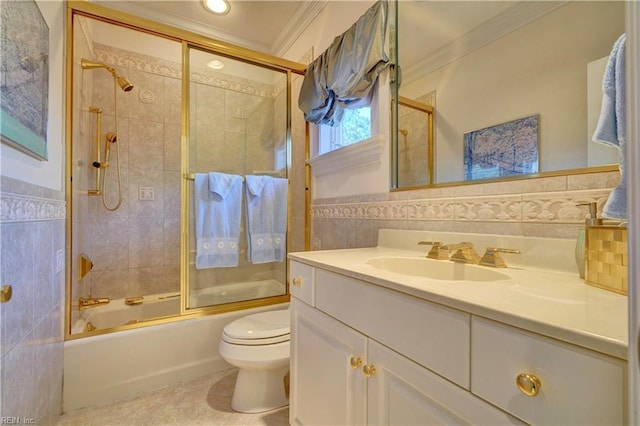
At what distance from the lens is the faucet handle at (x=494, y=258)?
87 centimetres

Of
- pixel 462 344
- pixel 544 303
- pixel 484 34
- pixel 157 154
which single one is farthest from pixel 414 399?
pixel 157 154

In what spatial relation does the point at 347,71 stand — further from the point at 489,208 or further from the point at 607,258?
the point at 607,258

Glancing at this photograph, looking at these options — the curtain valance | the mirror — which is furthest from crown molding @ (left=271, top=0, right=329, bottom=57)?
the mirror

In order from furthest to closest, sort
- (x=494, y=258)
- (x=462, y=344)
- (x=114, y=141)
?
(x=114, y=141) < (x=494, y=258) < (x=462, y=344)

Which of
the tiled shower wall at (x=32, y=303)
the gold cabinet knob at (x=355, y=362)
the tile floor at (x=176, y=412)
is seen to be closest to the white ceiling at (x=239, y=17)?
the tiled shower wall at (x=32, y=303)

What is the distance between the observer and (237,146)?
6.82 feet

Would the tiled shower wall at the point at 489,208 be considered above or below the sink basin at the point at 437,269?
above

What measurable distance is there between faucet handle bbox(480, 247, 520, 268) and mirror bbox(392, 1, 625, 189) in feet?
0.91

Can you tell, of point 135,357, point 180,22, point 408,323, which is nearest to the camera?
point 408,323

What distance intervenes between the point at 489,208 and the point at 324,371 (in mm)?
809

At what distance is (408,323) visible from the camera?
2.00ft

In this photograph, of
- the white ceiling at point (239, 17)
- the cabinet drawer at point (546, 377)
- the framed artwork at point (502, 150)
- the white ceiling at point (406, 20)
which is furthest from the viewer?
the white ceiling at point (239, 17)

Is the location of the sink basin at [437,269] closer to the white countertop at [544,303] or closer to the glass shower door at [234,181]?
the white countertop at [544,303]

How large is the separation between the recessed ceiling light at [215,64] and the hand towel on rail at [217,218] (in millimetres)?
776
